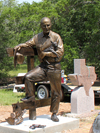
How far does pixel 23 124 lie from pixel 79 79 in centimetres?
332

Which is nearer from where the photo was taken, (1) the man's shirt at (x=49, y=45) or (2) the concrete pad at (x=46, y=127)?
(2) the concrete pad at (x=46, y=127)

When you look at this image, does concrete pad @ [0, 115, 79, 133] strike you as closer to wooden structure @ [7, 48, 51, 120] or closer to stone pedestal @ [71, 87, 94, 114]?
wooden structure @ [7, 48, 51, 120]

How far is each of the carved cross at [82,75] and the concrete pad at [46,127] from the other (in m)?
2.30

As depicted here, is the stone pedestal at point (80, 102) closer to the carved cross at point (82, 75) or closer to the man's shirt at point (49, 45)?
the carved cross at point (82, 75)

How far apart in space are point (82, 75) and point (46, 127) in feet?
11.7

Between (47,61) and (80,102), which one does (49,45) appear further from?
(80,102)

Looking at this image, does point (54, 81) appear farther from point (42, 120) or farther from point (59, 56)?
point (42, 120)

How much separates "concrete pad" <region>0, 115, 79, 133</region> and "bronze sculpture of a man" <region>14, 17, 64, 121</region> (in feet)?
0.71

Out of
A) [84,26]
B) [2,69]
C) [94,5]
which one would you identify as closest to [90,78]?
[94,5]

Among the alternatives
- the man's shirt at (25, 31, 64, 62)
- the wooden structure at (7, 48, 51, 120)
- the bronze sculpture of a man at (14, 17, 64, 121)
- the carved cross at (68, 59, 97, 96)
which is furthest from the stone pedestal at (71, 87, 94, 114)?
the man's shirt at (25, 31, 64, 62)

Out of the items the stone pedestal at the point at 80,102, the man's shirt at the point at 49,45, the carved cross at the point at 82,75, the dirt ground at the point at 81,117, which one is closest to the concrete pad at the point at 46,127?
the dirt ground at the point at 81,117

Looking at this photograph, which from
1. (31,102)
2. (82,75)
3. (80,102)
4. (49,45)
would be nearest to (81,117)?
(80,102)

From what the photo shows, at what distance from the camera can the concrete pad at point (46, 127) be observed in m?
5.53

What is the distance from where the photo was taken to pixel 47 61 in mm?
6090
